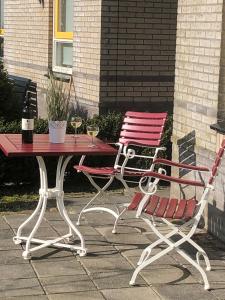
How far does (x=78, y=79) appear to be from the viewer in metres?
9.94

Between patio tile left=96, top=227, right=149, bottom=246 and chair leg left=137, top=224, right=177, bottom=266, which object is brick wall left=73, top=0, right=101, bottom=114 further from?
chair leg left=137, top=224, right=177, bottom=266

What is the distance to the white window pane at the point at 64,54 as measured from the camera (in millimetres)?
10645

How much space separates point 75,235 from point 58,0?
5806mm

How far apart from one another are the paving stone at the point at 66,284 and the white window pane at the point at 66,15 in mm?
6237

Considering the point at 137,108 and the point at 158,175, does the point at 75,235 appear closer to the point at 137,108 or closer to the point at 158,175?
the point at 158,175

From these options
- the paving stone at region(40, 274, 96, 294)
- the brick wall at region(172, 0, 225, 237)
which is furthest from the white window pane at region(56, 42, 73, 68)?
the paving stone at region(40, 274, 96, 294)

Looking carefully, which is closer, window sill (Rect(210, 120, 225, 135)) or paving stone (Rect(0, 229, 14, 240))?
window sill (Rect(210, 120, 225, 135))

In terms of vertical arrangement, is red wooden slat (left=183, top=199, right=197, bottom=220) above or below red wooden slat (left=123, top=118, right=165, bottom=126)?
below

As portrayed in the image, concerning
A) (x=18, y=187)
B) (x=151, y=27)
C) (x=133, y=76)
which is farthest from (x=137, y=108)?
(x=18, y=187)

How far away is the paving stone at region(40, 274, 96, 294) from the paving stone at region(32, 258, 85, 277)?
0.09 meters

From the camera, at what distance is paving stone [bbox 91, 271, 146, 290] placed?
490 cm

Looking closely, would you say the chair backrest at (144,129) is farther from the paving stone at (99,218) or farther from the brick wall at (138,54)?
the brick wall at (138,54)

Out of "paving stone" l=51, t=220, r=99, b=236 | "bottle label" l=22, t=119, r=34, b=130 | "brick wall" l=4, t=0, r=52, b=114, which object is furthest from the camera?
"brick wall" l=4, t=0, r=52, b=114

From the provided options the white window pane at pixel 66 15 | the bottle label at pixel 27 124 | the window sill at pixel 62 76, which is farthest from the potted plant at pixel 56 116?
A: the white window pane at pixel 66 15
